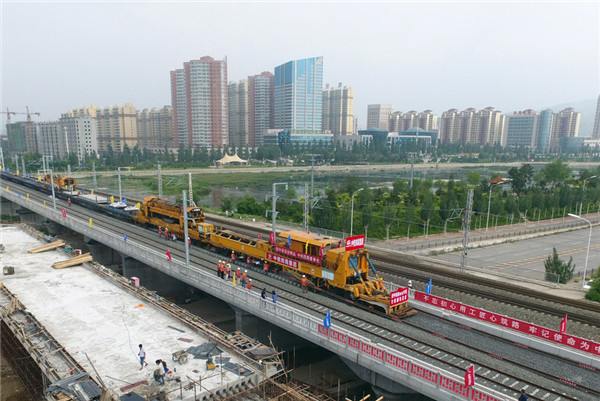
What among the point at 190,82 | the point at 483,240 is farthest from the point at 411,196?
the point at 190,82

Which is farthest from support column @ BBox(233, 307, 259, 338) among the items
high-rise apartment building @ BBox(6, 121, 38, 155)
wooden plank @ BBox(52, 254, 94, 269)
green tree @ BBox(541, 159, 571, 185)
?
high-rise apartment building @ BBox(6, 121, 38, 155)

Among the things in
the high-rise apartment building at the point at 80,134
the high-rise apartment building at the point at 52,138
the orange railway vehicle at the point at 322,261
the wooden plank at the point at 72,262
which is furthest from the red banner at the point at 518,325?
the high-rise apartment building at the point at 52,138

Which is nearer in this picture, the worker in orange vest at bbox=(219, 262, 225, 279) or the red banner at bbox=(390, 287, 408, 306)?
the red banner at bbox=(390, 287, 408, 306)

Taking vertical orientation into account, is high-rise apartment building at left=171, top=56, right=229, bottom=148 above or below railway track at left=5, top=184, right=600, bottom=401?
above

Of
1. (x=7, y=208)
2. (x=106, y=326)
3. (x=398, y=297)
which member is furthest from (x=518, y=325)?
(x=7, y=208)

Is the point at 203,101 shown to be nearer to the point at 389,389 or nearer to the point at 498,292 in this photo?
the point at 498,292

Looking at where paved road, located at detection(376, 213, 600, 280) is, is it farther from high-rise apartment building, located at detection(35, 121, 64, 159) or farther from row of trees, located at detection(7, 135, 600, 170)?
high-rise apartment building, located at detection(35, 121, 64, 159)

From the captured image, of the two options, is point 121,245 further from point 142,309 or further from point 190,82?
point 190,82
